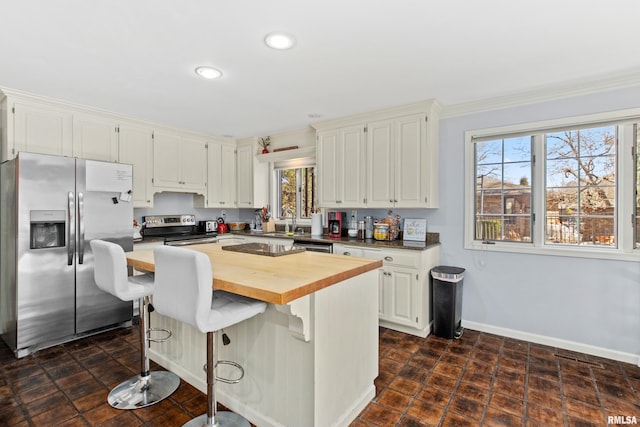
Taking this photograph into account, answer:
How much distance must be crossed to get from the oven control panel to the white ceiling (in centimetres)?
158

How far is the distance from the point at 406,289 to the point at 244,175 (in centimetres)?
305

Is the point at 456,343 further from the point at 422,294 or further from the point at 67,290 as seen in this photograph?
the point at 67,290

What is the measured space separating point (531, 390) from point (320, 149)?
312 cm

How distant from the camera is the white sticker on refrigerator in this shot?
298 cm

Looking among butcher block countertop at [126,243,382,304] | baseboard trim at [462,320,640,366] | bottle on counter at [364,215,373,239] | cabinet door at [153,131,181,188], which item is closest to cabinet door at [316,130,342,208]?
bottle on counter at [364,215,373,239]

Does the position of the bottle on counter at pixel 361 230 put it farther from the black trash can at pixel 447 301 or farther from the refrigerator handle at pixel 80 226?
the refrigerator handle at pixel 80 226

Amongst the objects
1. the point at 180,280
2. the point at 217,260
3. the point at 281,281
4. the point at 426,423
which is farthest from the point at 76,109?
the point at 426,423

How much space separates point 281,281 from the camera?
1.48 m

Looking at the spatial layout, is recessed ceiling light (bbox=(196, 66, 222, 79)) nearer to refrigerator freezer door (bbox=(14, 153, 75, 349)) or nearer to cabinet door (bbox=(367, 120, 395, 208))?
refrigerator freezer door (bbox=(14, 153, 75, 349))

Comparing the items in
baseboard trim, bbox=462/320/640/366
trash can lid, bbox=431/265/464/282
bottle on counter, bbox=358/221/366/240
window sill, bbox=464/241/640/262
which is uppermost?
bottle on counter, bbox=358/221/366/240

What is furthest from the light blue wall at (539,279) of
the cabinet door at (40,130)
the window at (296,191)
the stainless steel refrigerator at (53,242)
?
the cabinet door at (40,130)

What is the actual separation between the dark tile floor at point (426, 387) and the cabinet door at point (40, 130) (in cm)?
188

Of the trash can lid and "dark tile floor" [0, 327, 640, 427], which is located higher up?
the trash can lid

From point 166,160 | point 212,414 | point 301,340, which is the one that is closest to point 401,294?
point 301,340
